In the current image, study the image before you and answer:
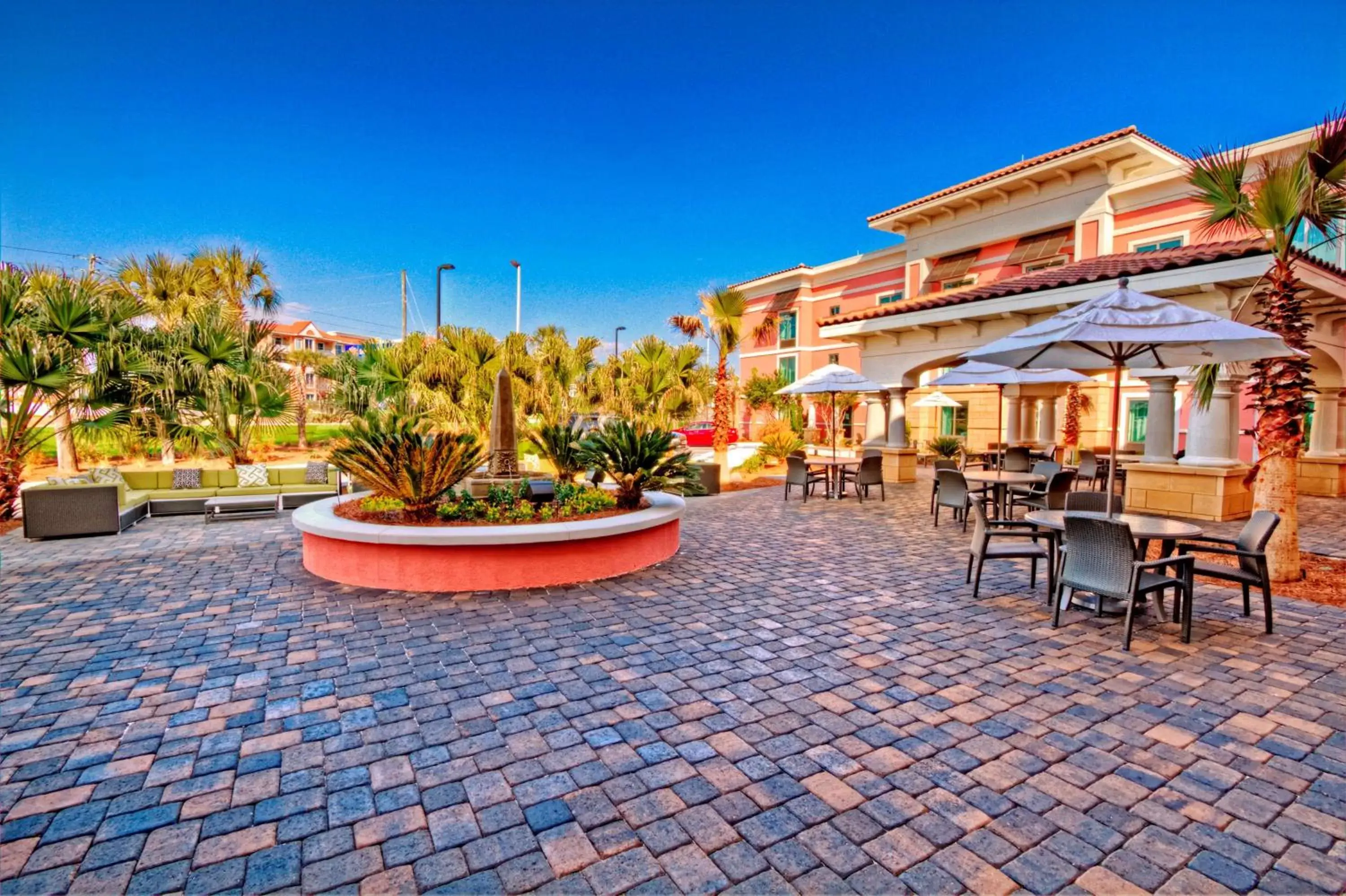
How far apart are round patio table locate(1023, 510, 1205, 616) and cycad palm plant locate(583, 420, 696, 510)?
408 centimetres

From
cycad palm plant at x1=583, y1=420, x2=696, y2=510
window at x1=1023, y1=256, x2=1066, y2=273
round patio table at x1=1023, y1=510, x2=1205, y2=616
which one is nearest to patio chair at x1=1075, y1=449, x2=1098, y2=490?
round patio table at x1=1023, y1=510, x2=1205, y2=616

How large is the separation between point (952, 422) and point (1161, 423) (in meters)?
17.9

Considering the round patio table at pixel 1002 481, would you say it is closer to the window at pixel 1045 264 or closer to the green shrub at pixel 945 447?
the green shrub at pixel 945 447

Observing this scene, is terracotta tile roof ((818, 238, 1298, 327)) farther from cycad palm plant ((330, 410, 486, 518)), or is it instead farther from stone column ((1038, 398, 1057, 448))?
cycad palm plant ((330, 410, 486, 518))

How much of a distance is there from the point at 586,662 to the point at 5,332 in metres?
10.9

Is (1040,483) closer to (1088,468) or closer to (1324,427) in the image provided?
(1088,468)

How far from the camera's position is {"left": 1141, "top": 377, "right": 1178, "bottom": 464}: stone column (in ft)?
36.6

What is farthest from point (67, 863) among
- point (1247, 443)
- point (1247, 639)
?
point (1247, 443)

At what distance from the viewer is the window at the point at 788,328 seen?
36406mm

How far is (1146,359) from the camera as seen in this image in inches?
281

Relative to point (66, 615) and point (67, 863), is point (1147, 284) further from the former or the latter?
point (66, 615)

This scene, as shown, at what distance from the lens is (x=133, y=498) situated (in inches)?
408

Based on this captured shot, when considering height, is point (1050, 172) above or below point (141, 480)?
above

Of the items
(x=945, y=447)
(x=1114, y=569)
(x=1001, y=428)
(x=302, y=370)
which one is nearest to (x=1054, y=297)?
(x=1001, y=428)
